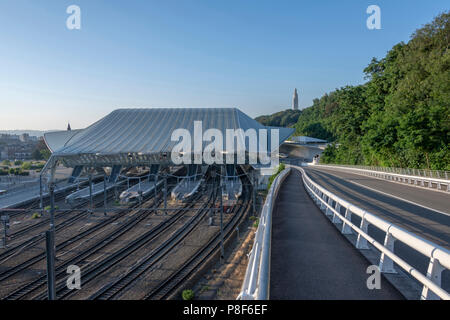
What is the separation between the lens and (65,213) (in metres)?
30.7

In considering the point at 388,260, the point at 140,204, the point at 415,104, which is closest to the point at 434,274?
the point at 388,260

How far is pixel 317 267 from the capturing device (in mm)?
4934

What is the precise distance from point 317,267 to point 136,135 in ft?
155

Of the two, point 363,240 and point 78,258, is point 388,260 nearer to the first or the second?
point 363,240

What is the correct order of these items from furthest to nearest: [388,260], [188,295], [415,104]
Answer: [415,104] < [188,295] < [388,260]

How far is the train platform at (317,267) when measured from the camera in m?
4.02

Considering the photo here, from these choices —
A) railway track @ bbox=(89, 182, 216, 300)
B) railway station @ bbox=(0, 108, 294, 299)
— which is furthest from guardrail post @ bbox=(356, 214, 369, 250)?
railway track @ bbox=(89, 182, 216, 300)

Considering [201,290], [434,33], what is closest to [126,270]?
[201,290]

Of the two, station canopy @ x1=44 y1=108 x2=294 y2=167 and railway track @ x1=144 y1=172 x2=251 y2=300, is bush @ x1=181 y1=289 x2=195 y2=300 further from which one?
station canopy @ x1=44 y1=108 x2=294 y2=167

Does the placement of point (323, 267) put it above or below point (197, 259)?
above
